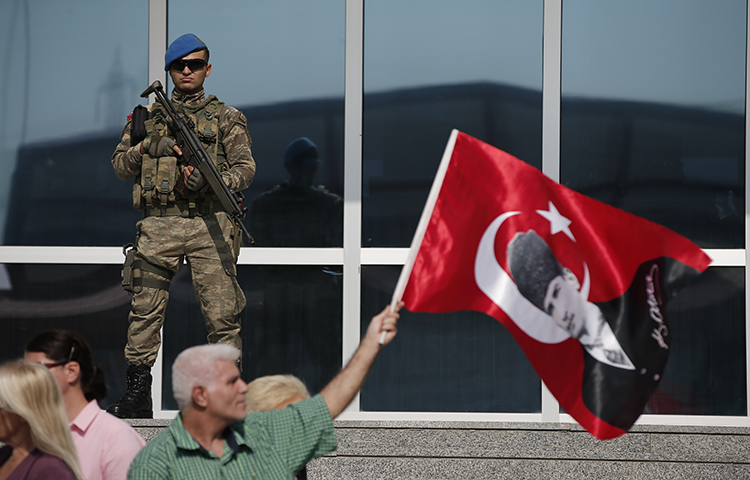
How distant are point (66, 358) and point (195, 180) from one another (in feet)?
7.71

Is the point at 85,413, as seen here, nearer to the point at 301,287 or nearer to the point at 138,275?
the point at 138,275

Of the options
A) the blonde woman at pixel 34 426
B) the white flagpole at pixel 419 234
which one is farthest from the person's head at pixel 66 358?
the white flagpole at pixel 419 234

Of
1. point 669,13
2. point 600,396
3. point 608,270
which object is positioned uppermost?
point 669,13

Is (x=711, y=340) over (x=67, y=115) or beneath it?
beneath

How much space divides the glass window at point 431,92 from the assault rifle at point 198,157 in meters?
1.31

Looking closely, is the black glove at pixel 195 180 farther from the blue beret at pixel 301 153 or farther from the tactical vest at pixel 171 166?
the blue beret at pixel 301 153

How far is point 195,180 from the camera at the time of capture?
5148 millimetres

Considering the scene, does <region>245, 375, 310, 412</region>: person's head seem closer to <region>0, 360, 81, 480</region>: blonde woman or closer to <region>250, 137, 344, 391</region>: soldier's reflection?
<region>0, 360, 81, 480</region>: blonde woman

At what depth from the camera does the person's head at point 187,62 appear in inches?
Result: 205

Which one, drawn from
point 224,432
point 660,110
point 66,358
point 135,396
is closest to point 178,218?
point 135,396

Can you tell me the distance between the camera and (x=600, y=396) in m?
3.05

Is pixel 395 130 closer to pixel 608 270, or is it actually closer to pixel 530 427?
pixel 530 427

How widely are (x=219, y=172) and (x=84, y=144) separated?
5.26 feet

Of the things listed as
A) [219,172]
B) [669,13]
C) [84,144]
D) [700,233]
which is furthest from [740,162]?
[84,144]
